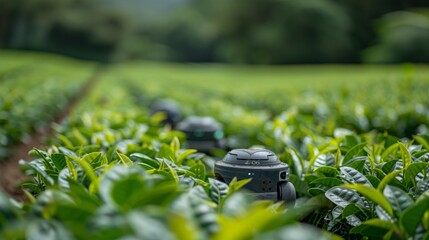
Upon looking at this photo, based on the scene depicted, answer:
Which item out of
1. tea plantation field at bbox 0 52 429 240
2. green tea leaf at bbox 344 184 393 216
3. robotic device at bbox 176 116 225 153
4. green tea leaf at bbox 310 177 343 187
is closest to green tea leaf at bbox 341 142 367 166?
tea plantation field at bbox 0 52 429 240

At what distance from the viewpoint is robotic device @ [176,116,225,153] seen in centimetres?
332

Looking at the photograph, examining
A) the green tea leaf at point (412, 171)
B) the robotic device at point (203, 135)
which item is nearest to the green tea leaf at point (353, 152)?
the green tea leaf at point (412, 171)

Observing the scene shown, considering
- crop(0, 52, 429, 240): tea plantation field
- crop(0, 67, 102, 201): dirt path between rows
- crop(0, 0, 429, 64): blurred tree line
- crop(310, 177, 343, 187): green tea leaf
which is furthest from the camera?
crop(0, 0, 429, 64): blurred tree line

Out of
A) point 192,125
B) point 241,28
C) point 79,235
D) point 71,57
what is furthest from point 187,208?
point 71,57

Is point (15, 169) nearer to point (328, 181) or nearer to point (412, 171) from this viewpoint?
point (328, 181)

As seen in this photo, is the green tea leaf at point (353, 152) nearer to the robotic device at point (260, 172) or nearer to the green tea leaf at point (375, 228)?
the robotic device at point (260, 172)

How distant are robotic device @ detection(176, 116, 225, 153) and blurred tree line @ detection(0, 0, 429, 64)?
12517mm

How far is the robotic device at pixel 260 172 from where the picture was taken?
171 cm

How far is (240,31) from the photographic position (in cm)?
3681

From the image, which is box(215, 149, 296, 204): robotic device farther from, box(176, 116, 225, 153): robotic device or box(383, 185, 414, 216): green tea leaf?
box(176, 116, 225, 153): robotic device

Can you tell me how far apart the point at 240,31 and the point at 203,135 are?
112 ft

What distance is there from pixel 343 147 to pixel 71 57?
40506mm

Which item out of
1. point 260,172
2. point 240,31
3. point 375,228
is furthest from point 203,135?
point 240,31

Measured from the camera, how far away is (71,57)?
40.5 meters
